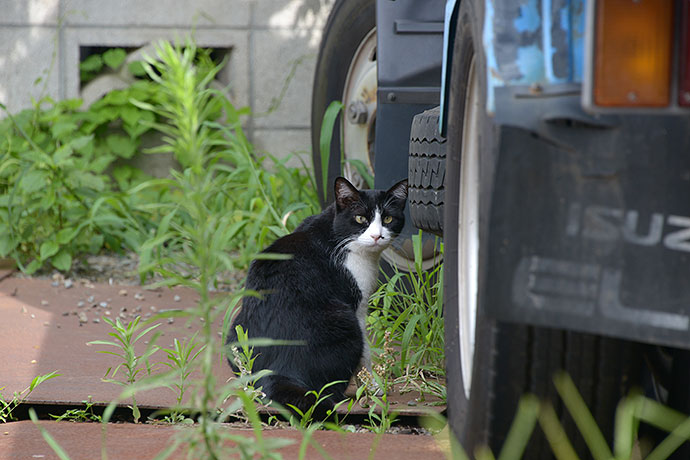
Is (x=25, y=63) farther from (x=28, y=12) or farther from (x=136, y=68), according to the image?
(x=136, y=68)

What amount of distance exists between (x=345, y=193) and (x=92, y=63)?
295 centimetres

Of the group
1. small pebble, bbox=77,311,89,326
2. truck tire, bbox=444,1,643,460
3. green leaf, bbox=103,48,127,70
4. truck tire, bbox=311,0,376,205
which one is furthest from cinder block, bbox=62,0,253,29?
truck tire, bbox=444,1,643,460

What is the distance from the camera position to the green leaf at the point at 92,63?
17.4 feet

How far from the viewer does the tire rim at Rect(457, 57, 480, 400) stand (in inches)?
68.4

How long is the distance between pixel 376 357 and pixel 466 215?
863mm

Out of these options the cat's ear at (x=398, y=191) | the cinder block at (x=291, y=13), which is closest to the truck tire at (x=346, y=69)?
the cat's ear at (x=398, y=191)

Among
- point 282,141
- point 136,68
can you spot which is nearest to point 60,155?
point 136,68

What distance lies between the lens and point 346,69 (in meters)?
3.67

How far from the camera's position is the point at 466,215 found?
5.98 feet

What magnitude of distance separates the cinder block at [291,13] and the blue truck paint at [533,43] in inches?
164

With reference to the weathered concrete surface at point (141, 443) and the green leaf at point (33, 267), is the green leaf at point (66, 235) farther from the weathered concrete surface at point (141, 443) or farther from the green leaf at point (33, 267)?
the weathered concrete surface at point (141, 443)

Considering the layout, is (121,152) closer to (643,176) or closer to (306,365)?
(306,365)

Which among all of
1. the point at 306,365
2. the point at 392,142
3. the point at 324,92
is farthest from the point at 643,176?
the point at 324,92

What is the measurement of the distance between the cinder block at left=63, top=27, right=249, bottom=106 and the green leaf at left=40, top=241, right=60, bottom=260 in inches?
58.9
